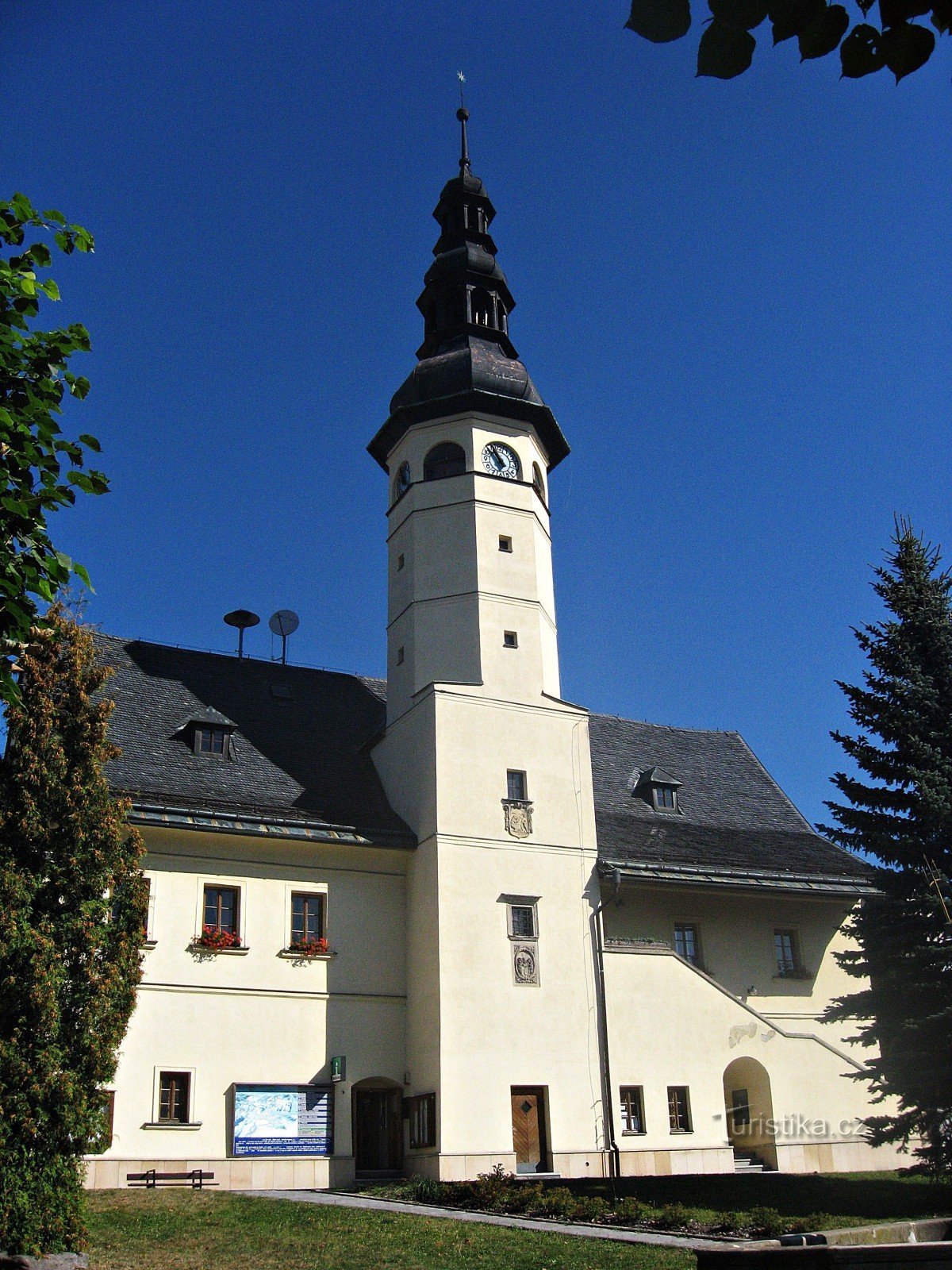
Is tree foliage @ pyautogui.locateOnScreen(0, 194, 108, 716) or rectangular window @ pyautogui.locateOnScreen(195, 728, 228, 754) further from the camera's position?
rectangular window @ pyautogui.locateOnScreen(195, 728, 228, 754)

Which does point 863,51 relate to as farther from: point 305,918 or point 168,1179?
point 305,918

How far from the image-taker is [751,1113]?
24875 millimetres

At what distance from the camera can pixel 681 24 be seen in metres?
3.62

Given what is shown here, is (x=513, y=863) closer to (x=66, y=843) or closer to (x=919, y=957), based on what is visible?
(x=919, y=957)

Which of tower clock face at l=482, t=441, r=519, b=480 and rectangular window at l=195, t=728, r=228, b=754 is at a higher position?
tower clock face at l=482, t=441, r=519, b=480

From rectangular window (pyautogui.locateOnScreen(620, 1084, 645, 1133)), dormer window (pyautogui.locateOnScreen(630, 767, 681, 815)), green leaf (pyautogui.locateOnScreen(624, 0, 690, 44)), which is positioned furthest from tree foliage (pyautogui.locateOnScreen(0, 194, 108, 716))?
dormer window (pyautogui.locateOnScreen(630, 767, 681, 815))

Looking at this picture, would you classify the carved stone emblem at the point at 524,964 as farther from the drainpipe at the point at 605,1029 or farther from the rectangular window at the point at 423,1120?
the rectangular window at the point at 423,1120

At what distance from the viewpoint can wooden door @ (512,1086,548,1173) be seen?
22656 millimetres

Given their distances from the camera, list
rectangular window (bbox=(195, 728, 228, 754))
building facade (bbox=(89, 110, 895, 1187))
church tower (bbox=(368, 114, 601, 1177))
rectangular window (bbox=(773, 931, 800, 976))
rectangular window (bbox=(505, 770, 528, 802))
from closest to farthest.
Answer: building facade (bbox=(89, 110, 895, 1187)) → church tower (bbox=(368, 114, 601, 1177)) → rectangular window (bbox=(505, 770, 528, 802)) → rectangular window (bbox=(195, 728, 228, 754)) → rectangular window (bbox=(773, 931, 800, 976))

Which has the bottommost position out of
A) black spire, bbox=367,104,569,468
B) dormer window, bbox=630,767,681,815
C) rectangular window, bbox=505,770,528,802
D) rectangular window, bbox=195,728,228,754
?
rectangular window, bbox=505,770,528,802

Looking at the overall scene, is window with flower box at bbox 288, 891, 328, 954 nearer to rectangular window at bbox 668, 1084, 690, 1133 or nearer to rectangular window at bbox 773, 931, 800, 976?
rectangular window at bbox 668, 1084, 690, 1133

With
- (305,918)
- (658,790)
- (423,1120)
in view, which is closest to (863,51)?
(423,1120)

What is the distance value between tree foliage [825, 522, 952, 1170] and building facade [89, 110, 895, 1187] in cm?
553

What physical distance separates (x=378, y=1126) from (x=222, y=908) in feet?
17.1
